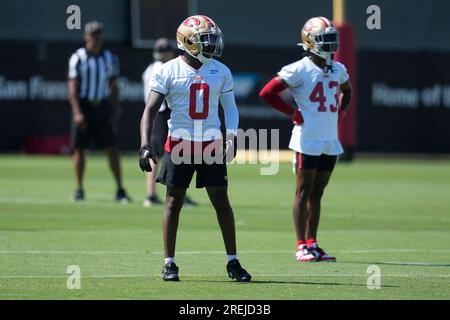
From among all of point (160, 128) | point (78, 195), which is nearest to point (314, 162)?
point (160, 128)

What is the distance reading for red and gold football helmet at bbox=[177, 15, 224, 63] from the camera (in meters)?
9.47

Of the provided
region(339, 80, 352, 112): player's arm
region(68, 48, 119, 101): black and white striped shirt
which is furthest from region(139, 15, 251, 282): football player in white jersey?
region(68, 48, 119, 101): black and white striped shirt

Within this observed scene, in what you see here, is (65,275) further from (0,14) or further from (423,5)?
(423,5)

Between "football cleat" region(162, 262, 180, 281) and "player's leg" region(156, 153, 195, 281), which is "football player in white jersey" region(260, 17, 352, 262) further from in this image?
"football cleat" region(162, 262, 180, 281)

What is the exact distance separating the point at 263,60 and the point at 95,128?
556 inches

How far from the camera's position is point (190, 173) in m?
9.54

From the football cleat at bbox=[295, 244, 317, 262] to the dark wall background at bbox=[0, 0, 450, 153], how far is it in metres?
18.0

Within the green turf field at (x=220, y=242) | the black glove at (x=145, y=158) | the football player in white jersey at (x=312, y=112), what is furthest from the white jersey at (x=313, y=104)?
the black glove at (x=145, y=158)

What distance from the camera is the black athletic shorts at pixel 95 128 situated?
54.7 feet

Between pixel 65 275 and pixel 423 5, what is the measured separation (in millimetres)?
25068

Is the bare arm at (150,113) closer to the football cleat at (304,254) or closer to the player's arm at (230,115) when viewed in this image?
the player's arm at (230,115)

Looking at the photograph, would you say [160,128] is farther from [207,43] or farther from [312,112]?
[207,43]
